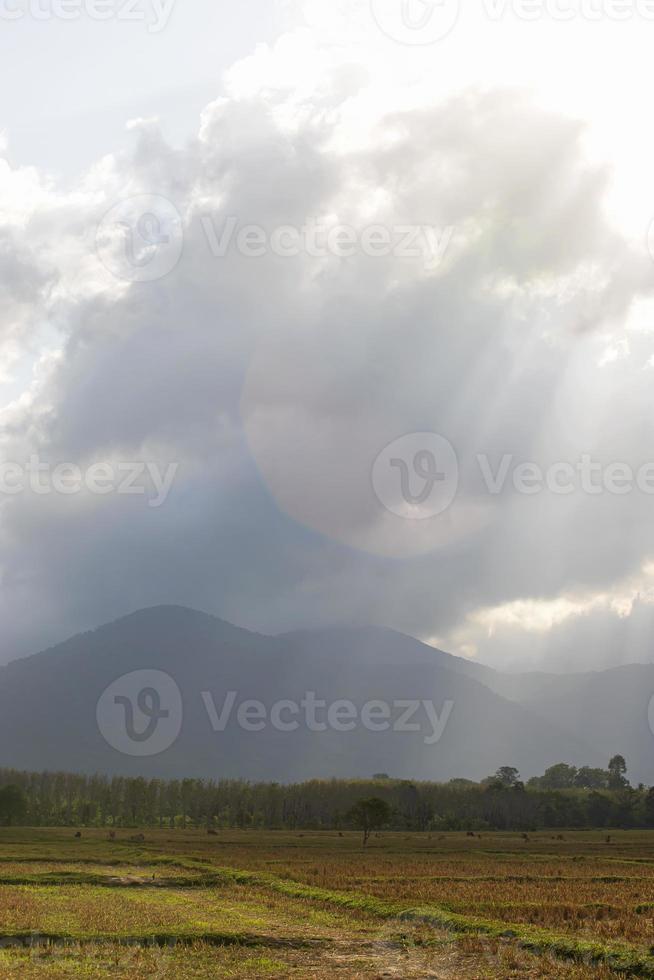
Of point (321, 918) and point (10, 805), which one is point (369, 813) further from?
point (321, 918)

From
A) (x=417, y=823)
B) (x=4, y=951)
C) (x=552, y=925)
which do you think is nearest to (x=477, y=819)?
(x=417, y=823)

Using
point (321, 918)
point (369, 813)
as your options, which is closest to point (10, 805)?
point (369, 813)

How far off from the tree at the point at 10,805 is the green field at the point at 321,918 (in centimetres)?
9538

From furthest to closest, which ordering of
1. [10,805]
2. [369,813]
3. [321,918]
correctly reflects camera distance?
1. [10,805]
2. [369,813]
3. [321,918]

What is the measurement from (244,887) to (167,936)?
25.3 m

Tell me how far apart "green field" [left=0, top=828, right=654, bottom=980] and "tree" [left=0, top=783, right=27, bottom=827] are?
9538 cm

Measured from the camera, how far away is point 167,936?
37.0m

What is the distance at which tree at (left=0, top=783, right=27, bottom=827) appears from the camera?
17238 cm

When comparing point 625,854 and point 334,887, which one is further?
point 625,854

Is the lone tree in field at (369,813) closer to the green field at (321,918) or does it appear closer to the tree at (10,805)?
the green field at (321,918)

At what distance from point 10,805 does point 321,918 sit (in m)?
147

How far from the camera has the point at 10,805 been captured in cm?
17238

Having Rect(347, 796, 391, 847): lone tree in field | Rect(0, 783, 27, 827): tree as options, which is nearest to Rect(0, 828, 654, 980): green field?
Rect(347, 796, 391, 847): lone tree in field

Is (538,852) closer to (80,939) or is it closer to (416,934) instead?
(416,934)
